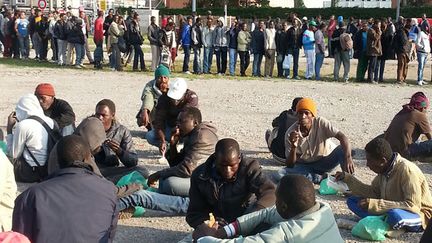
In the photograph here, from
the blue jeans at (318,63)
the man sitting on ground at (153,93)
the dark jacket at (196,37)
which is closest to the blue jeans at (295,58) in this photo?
the blue jeans at (318,63)

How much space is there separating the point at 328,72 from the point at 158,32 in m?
6.63

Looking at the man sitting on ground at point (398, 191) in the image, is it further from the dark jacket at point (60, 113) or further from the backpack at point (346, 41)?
the backpack at point (346, 41)

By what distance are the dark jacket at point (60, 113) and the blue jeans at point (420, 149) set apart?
186 inches

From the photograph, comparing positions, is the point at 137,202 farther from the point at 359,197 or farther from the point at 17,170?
the point at 359,197

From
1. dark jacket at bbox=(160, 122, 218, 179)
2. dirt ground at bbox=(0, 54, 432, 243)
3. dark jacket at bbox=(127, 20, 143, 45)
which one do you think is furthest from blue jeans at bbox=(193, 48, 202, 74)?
dark jacket at bbox=(160, 122, 218, 179)

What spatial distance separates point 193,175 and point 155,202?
46.3 inches

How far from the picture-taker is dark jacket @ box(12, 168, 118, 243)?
4.08m

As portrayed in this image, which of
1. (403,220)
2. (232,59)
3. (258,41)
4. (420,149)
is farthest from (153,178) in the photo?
(232,59)

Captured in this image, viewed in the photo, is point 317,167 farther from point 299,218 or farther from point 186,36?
point 186,36

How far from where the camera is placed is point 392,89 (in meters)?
17.6

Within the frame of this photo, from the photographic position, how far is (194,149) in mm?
6301

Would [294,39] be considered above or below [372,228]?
above

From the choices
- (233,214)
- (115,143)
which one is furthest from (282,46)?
(233,214)

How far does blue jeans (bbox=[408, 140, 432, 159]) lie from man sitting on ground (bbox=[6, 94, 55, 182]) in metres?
4.88
